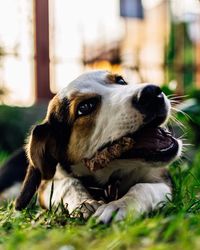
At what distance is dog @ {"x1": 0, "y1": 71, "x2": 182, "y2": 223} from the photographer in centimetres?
303

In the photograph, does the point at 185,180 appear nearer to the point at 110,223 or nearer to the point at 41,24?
the point at 110,223

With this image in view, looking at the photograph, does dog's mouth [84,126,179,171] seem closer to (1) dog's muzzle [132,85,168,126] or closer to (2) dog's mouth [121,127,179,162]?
(2) dog's mouth [121,127,179,162]

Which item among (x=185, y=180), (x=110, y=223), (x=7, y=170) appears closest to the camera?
(x=110, y=223)


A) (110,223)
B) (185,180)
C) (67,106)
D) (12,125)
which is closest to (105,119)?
(67,106)

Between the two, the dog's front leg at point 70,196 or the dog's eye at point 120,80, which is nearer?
the dog's front leg at point 70,196

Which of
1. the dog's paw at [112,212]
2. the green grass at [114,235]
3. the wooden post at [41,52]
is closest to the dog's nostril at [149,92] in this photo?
the dog's paw at [112,212]

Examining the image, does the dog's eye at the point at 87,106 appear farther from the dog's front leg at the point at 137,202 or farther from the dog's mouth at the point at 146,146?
the dog's front leg at the point at 137,202

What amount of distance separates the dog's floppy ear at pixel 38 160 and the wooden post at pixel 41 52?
213 inches

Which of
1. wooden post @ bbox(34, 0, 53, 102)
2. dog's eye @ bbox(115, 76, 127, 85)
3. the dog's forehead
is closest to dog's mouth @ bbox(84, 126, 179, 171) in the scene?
the dog's forehead

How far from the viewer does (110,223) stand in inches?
102

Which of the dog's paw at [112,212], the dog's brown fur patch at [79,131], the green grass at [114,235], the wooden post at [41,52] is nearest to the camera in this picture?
the green grass at [114,235]

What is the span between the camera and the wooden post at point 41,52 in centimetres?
899

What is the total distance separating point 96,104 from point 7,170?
6.21 feet

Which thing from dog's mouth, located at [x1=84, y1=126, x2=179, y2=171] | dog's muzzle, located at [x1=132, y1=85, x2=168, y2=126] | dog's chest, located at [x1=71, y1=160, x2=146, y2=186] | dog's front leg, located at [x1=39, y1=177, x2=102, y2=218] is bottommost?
dog's front leg, located at [x1=39, y1=177, x2=102, y2=218]
